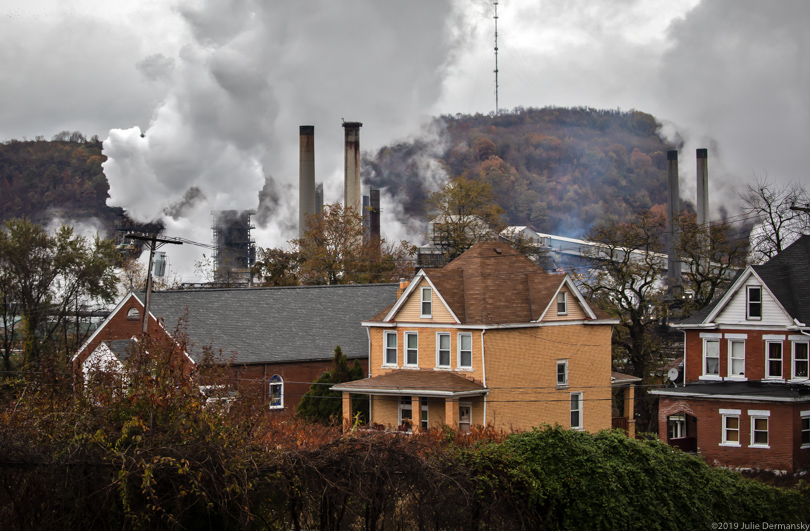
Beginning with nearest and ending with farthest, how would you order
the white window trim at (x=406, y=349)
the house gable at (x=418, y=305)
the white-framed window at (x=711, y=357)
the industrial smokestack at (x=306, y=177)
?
1. the white-framed window at (x=711, y=357)
2. the house gable at (x=418, y=305)
3. the white window trim at (x=406, y=349)
4. the industrial smokestack at (x=306, y=177)

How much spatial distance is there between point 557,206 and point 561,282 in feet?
306

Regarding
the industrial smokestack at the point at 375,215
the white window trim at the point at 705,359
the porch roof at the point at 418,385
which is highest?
the industrial smokestack at the point at 375,215

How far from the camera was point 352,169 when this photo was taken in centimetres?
8112

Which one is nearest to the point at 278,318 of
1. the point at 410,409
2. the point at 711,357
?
the point at 410,409

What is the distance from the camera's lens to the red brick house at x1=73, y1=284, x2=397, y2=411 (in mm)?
38656

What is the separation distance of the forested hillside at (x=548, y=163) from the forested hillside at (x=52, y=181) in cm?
4260

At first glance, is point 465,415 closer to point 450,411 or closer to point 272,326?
point 450,411

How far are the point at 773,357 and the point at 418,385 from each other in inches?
551

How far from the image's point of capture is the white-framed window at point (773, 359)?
32.6 meters

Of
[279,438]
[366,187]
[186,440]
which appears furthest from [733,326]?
[366,187]

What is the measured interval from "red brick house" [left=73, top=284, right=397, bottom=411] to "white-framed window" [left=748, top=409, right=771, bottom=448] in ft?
58.8

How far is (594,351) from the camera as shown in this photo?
3753cm

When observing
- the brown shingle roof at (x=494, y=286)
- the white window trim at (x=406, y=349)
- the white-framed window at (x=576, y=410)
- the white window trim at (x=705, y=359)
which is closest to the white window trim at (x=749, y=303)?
the white window trim at (x=705, y=359)

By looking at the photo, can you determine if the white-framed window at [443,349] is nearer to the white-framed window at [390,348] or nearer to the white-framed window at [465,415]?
the white-framed window at [465,415]
